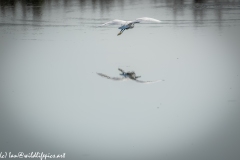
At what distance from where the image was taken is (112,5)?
98.9 ft

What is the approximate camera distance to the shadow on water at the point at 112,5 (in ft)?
84.6

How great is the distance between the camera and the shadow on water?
84.6ft

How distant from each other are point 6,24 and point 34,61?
→ 7.96 meters

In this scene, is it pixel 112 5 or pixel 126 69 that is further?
pixel 112 5

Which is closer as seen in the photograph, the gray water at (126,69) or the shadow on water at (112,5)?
the gray water at (126,69)

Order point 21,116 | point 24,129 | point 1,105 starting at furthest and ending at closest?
point 1,105
point 21,116
point 24,129

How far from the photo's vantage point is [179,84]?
46.3 ft

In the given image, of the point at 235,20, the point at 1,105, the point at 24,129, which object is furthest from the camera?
the point at 235,20

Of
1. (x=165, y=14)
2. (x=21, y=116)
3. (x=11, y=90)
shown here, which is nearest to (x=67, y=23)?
(x=165, y=14)

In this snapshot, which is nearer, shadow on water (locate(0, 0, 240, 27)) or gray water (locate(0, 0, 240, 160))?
gray water (locate(0, 0, 240, 160))

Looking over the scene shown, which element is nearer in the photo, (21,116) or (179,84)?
(21,116)

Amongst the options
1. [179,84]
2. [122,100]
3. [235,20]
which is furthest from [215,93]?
[235,20]

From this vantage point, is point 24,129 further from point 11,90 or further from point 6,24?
point 6,24

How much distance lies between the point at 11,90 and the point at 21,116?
2030 mm
